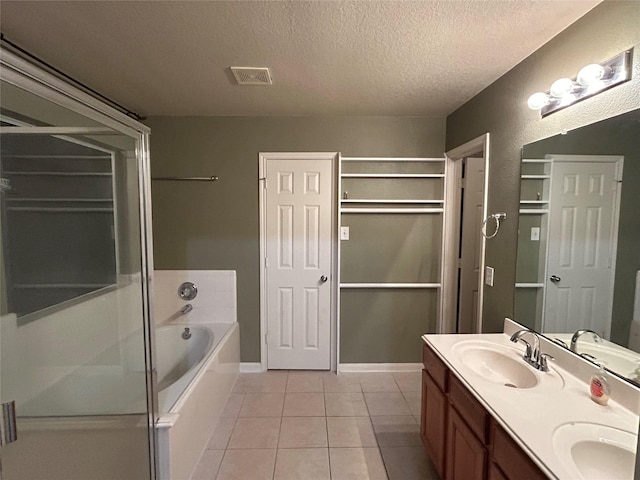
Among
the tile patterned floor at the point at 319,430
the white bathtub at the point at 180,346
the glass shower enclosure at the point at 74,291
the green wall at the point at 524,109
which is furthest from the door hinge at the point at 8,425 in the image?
the green wall at the point at 524,109

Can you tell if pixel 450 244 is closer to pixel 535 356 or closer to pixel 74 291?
pixel 535 356

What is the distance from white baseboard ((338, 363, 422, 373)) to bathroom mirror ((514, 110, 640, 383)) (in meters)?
1.44

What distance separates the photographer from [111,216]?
1729mm

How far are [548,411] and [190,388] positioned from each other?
5.90ft

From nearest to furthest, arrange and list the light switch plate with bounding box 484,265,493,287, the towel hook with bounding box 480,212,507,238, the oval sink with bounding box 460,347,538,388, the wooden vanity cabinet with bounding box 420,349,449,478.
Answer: the oval sink with bounding box 460,347,538,388, the wooden vanity cabinet with bounding box 420,349,449,478, the towel hook with bounding box 480,212,507,238, the light switch plate with bounding box 484,265,493,287

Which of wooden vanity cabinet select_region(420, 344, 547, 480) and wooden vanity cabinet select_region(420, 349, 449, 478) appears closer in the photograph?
wooden vanity cabinet select_region(420, 344, 547, 480)

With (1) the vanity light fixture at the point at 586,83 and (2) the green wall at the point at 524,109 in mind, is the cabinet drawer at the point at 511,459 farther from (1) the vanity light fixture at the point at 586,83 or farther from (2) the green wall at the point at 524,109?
(1) the vanity light fixture at the point at 586,83

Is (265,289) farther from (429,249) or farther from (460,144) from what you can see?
(460,144)

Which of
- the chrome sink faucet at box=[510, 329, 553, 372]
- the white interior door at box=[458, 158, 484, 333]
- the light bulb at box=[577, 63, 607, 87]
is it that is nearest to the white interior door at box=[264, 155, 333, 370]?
the white interior door at box=[458, 158, 484, 333]

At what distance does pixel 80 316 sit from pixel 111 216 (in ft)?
1.96

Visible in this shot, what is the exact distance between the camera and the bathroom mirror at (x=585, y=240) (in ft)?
3.81

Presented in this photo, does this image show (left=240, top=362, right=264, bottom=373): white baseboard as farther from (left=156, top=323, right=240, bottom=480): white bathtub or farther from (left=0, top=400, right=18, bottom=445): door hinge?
(left=0, top=400, right=18, bottom=445): door hinge

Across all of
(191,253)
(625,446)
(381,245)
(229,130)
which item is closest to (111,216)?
(191,253)

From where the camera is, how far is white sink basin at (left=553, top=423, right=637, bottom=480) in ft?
3.01
